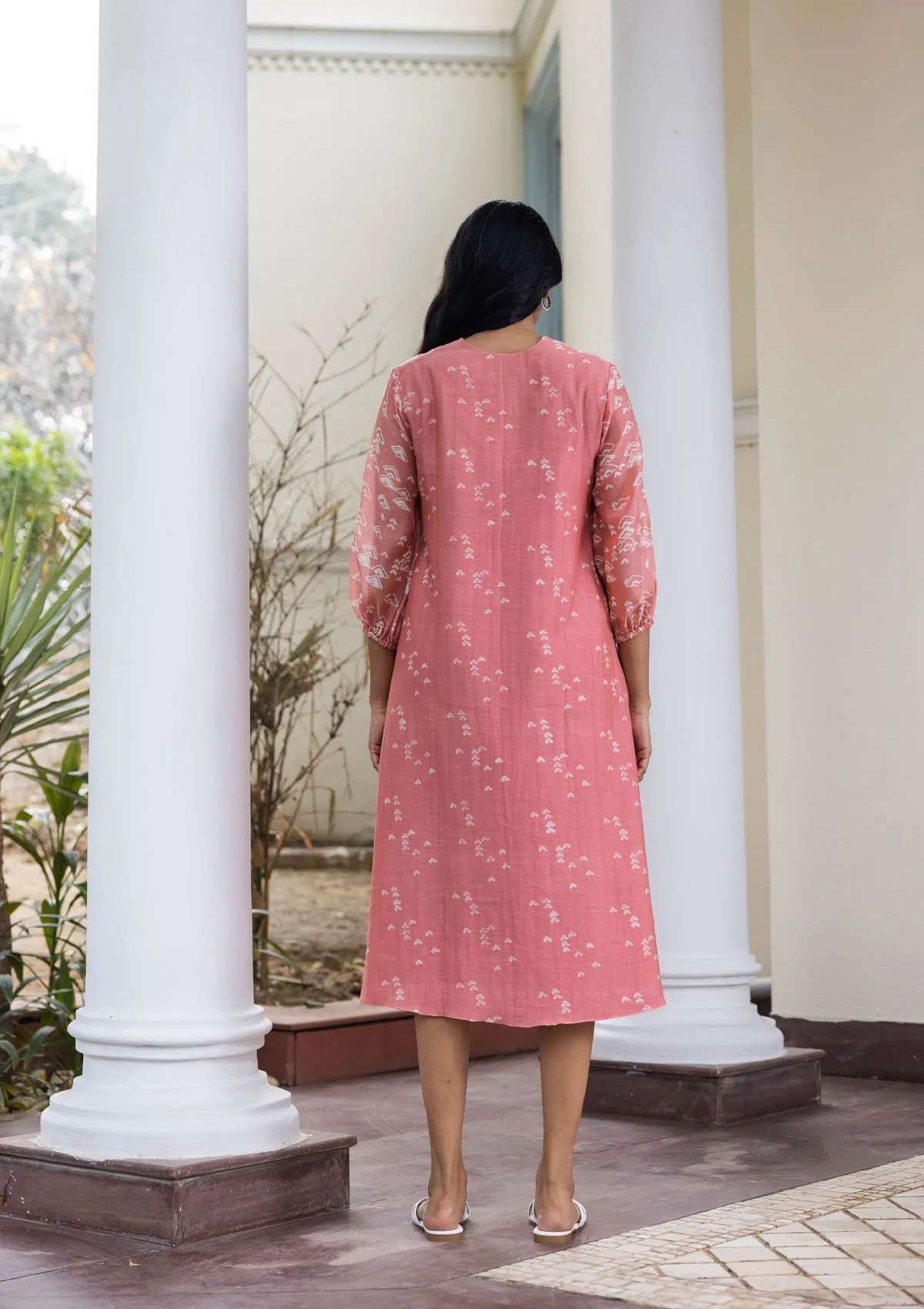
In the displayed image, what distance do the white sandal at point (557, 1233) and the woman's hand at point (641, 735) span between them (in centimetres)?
67

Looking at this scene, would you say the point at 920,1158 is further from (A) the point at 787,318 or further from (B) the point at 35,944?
(B) the point at 35,944

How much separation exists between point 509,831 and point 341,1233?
684 mm

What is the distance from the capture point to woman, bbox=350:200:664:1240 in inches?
89.1

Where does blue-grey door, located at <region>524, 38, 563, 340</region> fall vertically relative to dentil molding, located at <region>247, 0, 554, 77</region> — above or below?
below

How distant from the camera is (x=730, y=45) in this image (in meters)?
5.75

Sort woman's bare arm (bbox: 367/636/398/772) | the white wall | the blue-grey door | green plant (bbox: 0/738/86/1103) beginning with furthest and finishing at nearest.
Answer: the white wall → the blue-grey door → green plant (bbox: 0/738/86/1103) → woman's bare arm (bbox: 367/636/398/772)

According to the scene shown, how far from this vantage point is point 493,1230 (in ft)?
7.73

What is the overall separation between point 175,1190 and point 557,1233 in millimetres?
570

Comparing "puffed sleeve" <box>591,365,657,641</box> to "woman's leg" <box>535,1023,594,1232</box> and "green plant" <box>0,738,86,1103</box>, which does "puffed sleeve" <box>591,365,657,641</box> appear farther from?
"green plant" <box>0,738,86,1103</box>

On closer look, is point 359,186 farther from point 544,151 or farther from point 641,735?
point 641,735

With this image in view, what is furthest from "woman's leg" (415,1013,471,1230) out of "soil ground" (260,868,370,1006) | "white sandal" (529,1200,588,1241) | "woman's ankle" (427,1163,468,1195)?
"soil ground" (260,868,370,1006)

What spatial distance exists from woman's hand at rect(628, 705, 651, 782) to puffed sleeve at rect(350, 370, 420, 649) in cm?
42

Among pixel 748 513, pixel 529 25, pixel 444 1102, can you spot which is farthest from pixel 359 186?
pixel 444 1102

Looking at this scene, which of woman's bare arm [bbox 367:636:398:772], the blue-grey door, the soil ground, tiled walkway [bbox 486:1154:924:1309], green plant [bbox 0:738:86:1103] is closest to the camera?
tiled walkway [bbox 486:1154:924:1309]
